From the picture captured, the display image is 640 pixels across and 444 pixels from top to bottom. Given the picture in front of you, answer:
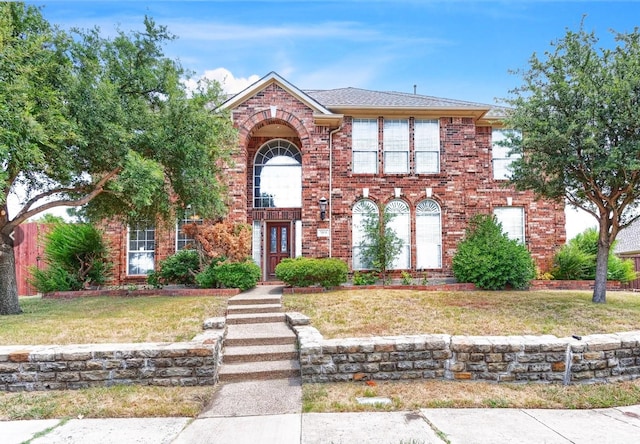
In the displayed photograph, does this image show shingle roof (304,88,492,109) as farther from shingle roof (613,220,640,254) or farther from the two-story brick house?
shingle roof (613,220,640,254)

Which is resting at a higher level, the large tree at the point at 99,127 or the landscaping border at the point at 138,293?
the large tree at the point at 99,127

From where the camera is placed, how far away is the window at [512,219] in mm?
14508

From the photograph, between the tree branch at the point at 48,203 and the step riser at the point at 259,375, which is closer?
the step riser at the point at 259,375

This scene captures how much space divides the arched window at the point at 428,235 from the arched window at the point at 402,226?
1.05ft

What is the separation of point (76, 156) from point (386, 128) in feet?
31.5

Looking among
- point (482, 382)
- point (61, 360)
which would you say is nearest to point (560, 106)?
point (482, 382)

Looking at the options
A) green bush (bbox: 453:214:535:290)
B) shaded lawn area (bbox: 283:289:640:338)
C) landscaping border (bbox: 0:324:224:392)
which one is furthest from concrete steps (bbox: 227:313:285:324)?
green bush (bbox: 453:214:535:290)

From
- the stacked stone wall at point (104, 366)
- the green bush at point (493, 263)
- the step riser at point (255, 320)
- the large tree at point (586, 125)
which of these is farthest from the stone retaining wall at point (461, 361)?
the green bush at point (493, 263)

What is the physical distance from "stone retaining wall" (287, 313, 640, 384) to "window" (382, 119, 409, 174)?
9472mm

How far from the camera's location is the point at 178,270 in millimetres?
12148

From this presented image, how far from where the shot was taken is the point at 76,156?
905cm

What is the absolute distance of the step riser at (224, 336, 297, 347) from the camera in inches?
256

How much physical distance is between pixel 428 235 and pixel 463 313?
6036mm

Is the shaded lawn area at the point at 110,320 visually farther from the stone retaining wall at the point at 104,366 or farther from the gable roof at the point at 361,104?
the gable roof at the point at 361,104
